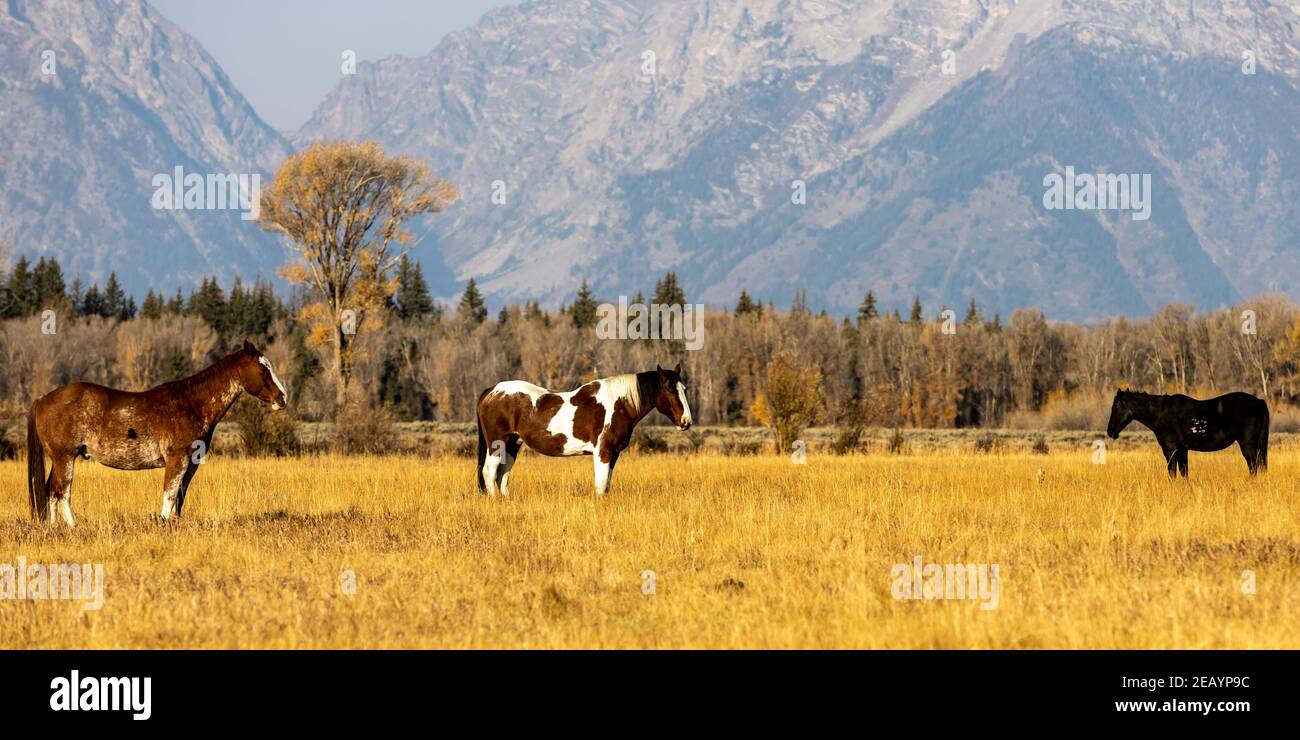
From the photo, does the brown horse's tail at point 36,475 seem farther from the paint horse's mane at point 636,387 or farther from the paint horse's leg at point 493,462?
the paint horse's mane at point 636,387

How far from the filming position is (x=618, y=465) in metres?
26.6

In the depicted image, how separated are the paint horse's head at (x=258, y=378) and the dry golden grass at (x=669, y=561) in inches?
57.2

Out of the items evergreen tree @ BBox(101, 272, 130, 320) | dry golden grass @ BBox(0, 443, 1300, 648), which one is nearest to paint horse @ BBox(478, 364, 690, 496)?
dry golden grass @ BBox(0, 443, 1300, 648)

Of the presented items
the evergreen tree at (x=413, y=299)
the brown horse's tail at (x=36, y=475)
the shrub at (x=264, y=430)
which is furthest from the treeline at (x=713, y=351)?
the brown horse's tail at (x=36, y=475)

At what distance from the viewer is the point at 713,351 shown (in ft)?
384

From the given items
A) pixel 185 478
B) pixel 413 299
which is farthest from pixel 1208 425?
pixel 413 299

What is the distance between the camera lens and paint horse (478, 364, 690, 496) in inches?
739

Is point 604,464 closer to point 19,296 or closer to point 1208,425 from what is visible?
point 1208,425
